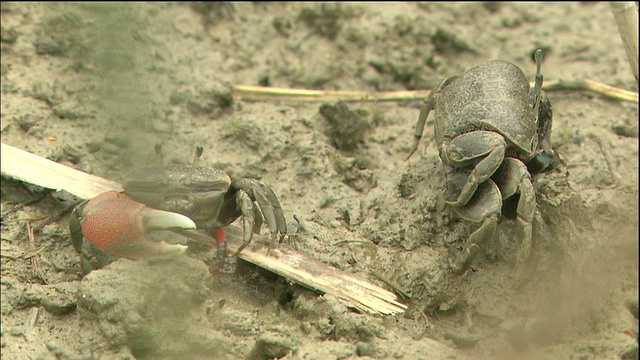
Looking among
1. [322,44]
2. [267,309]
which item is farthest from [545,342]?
[322,44]

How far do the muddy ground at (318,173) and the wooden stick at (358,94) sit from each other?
5 centimetres

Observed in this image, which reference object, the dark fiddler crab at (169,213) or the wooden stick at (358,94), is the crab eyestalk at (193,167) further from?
the wooden stick at (358,94)

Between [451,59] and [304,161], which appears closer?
[304,161]

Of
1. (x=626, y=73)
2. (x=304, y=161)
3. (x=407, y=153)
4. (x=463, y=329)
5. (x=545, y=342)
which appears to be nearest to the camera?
(x=545, y=342)

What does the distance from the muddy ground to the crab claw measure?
8 centimetres

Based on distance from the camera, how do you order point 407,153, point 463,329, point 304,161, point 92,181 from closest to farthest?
point 463,329 → point 92,181 → point 304,161 → point 407,153

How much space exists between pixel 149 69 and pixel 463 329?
2459mm

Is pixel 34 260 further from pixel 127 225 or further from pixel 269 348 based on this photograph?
pixel 269 348

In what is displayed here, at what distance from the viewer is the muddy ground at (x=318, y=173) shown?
11.7 feet

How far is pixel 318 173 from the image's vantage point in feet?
15.1

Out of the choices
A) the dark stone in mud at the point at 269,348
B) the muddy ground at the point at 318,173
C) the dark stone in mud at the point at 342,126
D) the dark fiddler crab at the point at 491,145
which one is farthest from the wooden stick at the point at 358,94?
the dark stone in mud at the point at 269,348

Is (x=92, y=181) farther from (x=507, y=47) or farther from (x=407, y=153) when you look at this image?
(x=507, y=47)

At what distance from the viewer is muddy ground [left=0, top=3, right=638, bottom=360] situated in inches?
141

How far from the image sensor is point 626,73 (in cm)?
557
